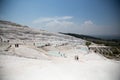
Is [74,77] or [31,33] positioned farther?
[31,33]

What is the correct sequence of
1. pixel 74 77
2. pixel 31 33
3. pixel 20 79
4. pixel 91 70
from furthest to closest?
pixel 31 33
pixel 91 70
pixel 74 77
pixel 20 79

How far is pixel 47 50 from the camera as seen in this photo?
9.25ft

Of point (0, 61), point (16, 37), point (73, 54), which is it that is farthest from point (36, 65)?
point (16, 37)

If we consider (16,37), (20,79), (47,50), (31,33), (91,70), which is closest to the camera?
(20,79)

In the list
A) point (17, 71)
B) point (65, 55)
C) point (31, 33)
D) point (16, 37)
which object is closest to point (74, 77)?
point (17, 71)

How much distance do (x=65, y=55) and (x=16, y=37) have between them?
140cm

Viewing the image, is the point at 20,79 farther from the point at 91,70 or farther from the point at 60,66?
the point at 91,70

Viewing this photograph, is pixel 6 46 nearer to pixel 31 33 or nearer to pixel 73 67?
pixel 31 33

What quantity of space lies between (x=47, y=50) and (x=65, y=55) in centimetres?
44

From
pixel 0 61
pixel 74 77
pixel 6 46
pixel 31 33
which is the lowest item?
pixel 74 77

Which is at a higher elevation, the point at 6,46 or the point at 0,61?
the point at 6,46

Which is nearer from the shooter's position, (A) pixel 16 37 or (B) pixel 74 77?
(B) pixel 74 77

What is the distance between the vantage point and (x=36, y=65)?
6.54ft

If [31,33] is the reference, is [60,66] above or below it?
below
